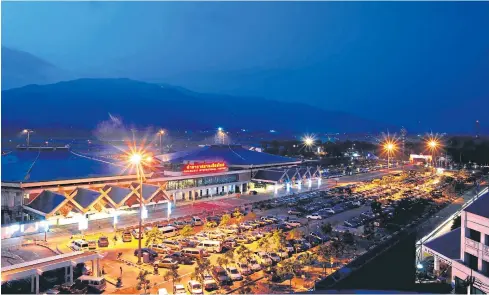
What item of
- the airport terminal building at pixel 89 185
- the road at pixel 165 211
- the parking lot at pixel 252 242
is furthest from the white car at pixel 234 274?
the road at pixel 165 211

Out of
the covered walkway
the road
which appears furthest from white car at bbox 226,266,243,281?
the road

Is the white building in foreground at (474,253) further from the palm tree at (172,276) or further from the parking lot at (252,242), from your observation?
the palm tree at (172,276)

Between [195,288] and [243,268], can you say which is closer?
[195,288]

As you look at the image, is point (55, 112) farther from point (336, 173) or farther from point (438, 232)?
point (438, 232)

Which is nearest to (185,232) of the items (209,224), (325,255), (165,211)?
(209,224)

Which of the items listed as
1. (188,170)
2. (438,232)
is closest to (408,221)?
(438,232)

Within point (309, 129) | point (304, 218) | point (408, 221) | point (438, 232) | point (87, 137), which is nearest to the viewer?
point (438, 232)

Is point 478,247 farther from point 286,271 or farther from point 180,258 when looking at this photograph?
point 180,258
